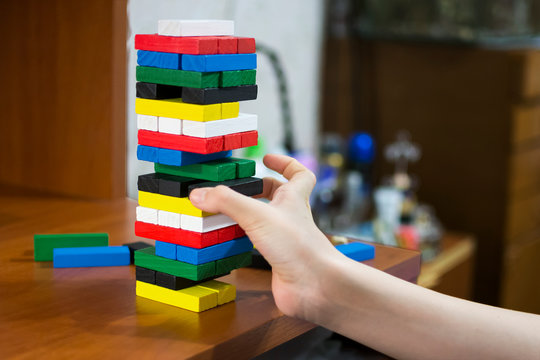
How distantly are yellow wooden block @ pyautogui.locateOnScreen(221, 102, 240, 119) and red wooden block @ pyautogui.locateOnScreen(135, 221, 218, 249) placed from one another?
98 mm

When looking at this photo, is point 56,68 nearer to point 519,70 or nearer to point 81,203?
point 81,203

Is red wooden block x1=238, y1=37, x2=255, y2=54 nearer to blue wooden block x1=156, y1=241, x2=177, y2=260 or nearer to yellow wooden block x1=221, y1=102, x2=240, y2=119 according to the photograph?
yellow wooden block x1=221, y1=102, x2=240, y2=119

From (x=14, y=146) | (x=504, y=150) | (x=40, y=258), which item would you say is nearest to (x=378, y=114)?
(x=504, y=150)

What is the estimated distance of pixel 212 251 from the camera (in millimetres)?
620

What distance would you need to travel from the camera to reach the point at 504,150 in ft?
6.13

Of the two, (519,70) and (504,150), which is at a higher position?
(519,70)

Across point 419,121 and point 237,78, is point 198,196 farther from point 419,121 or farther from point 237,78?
point 419,121

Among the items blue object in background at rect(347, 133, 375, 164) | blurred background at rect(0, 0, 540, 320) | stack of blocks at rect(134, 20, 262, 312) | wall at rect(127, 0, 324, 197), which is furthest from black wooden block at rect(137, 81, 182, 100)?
blue object in background at rect(347, 133, 375, 164)

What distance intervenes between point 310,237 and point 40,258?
0.30 meters

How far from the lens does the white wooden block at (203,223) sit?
1.97ft

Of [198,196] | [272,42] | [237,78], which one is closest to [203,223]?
[198,196]

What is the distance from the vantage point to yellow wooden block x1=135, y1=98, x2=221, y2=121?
593 millimetres

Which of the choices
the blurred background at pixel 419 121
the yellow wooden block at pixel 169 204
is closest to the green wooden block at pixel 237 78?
the yellow wooden block at pixel 169 204

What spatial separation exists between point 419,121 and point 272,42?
499 mm
